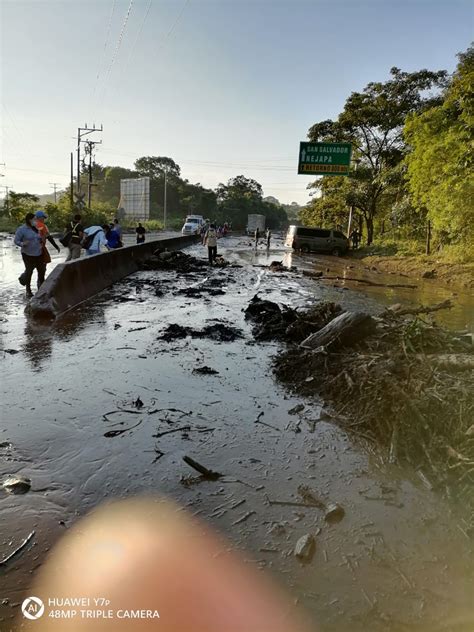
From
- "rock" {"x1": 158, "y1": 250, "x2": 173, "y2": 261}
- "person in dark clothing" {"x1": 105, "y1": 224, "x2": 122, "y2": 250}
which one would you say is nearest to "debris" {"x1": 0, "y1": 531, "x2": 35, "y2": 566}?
"person in dark clothing" {"x1": 105, "y1": 224, "x2": 122, "y2": 250}

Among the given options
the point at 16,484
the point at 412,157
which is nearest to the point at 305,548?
the point at 16,484

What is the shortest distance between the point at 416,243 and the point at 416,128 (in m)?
8.86

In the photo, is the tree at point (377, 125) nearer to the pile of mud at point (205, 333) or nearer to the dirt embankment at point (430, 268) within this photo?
the dirt embankment at point (430, 268)

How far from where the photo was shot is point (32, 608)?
7.22ft

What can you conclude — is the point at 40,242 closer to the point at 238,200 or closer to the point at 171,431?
the point at 171,431

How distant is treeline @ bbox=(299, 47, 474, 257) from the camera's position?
18.4 metres

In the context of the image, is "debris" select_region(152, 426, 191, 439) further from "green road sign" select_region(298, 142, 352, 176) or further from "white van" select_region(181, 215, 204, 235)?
"white van" select_region(181, 215, 204, 235)

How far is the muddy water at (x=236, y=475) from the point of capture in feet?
7.79

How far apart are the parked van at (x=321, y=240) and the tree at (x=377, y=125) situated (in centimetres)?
346

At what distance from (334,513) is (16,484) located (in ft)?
7.16

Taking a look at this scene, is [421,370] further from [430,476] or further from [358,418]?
[430,476]

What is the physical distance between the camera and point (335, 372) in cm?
536

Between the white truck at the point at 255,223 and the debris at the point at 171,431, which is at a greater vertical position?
the white truck at the point at 255,223

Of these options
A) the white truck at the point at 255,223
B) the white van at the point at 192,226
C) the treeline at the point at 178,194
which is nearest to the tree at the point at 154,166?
the treeline at the point at 178,194
